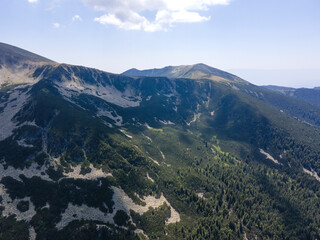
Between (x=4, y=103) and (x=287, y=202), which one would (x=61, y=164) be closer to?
(x=4, y=103)

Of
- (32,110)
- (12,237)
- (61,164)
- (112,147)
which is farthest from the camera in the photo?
(32,110)

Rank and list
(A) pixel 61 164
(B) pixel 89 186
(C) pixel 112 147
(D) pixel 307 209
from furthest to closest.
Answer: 1. (C) pixel 112 147
2. (D) pixel 307 209
3. (A) pixel 61 164
4. (B) pixel 89 186

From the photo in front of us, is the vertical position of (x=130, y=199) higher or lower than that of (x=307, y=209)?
higher

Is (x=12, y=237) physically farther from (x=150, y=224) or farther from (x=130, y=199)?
(x=150, y=224)

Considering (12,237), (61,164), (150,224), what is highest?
(61,164)

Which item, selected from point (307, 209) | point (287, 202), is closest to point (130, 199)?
point (287, 202)

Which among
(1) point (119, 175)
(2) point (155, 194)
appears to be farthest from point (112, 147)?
(2) point (155, 194)

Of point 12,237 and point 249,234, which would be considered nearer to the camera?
point 12,237

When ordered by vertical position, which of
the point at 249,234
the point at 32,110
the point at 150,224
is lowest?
the point at 249,234

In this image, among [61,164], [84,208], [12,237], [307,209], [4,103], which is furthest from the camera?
[4,103]
